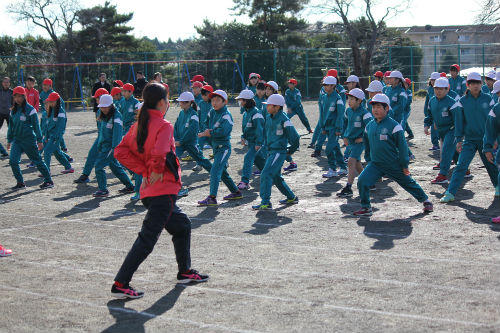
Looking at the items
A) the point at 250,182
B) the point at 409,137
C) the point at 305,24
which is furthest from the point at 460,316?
the point at 305,24

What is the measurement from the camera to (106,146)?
1289 cm

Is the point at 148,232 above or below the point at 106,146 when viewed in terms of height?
below

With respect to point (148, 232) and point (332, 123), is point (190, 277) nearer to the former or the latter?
point (148, 232)

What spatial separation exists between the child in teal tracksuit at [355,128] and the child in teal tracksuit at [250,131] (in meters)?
1.62

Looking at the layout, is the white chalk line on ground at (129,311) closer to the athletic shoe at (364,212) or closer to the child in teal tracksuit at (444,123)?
the athletic shoe at (364,212)

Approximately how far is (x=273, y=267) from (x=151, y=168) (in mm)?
1887

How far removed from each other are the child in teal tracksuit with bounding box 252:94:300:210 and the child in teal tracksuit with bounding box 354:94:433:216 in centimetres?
141

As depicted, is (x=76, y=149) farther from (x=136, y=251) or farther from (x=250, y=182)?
(x=136, y=251)

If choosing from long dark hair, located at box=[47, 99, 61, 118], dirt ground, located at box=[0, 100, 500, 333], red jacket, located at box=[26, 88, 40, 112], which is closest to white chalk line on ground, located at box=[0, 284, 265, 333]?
dirt ground, located at box=[0, 100, 500, 333]

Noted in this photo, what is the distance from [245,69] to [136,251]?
39413mm

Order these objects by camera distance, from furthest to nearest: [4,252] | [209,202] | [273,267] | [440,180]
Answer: [440,180] < [209,202] < [4,252] < [273,267]

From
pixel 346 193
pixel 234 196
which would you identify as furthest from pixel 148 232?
pixel 346 193

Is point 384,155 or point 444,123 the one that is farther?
point 444,123

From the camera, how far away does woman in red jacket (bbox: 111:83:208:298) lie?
630 centimetres
